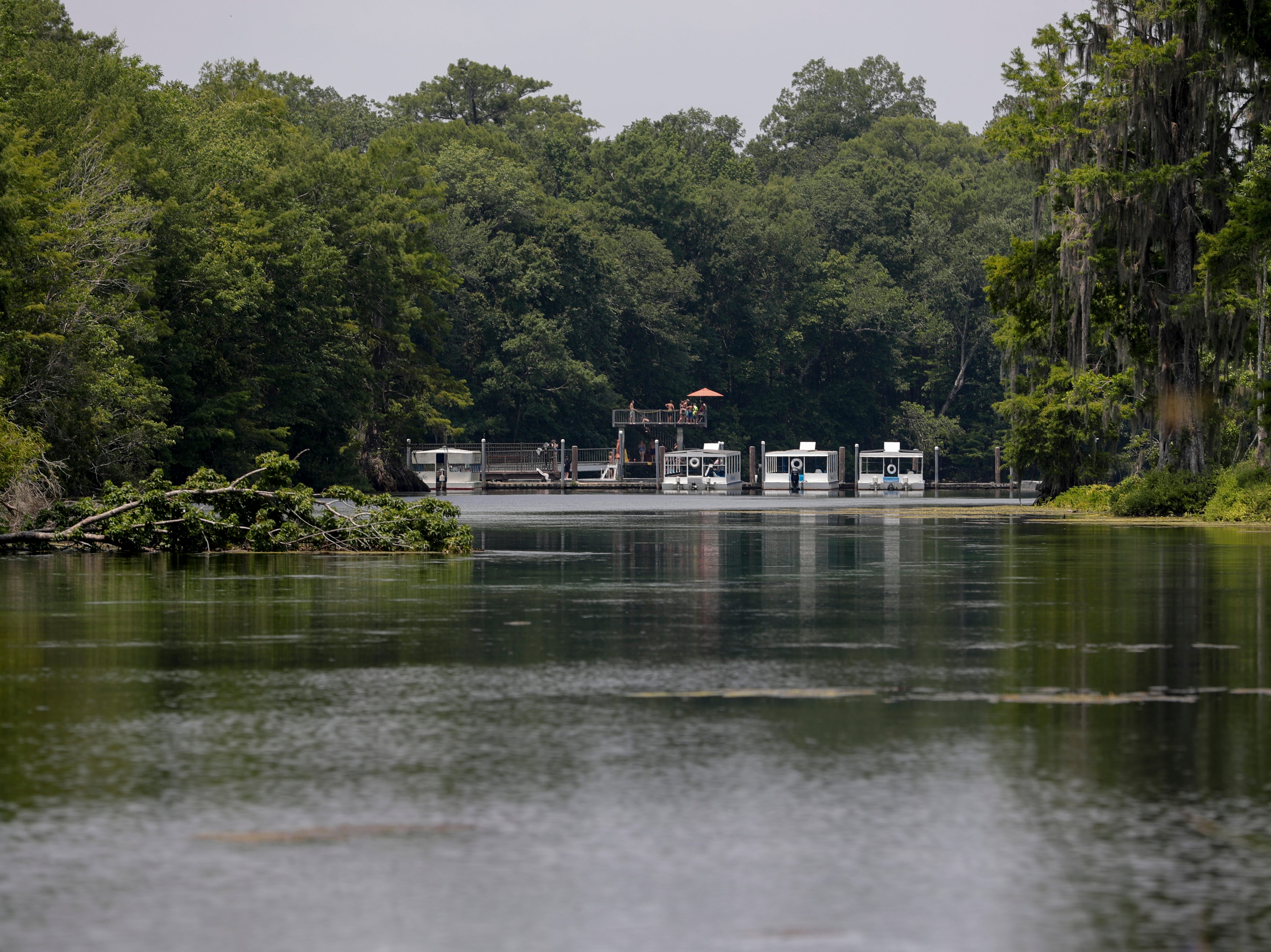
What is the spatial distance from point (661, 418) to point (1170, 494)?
76.9m

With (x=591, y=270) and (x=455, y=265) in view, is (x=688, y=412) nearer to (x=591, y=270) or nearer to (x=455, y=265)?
(x=591, y=270)

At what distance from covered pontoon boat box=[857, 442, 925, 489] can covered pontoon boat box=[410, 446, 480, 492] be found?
2424 cm

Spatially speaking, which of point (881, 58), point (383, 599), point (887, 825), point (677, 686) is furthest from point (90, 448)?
point (881, 58)

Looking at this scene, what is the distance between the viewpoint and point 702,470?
108562 mm

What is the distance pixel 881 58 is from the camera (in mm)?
186000

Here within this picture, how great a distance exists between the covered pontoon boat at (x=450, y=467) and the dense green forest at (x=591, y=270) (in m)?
1.69

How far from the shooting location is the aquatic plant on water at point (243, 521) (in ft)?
91.1

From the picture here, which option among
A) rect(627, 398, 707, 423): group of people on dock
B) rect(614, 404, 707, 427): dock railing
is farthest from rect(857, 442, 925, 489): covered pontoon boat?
rect(627, 398, 707, 423): group of people on dock

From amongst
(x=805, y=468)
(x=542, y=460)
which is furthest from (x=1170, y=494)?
(x=542, y=460)

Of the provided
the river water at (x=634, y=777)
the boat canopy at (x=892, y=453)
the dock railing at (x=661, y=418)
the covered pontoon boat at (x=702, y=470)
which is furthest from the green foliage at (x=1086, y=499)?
the dock railing at (x=661, y=418)

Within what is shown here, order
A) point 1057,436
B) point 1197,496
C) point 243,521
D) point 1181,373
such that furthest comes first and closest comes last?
1. point 1057,436
2. point 1181,373
3. point 1197,496
4. point 243,521

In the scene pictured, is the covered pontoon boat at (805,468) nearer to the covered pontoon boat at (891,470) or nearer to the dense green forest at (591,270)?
the covered pontoon boat at (891,470)

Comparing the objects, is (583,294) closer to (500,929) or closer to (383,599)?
(383,599)

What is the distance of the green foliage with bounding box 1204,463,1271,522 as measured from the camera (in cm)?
3791
